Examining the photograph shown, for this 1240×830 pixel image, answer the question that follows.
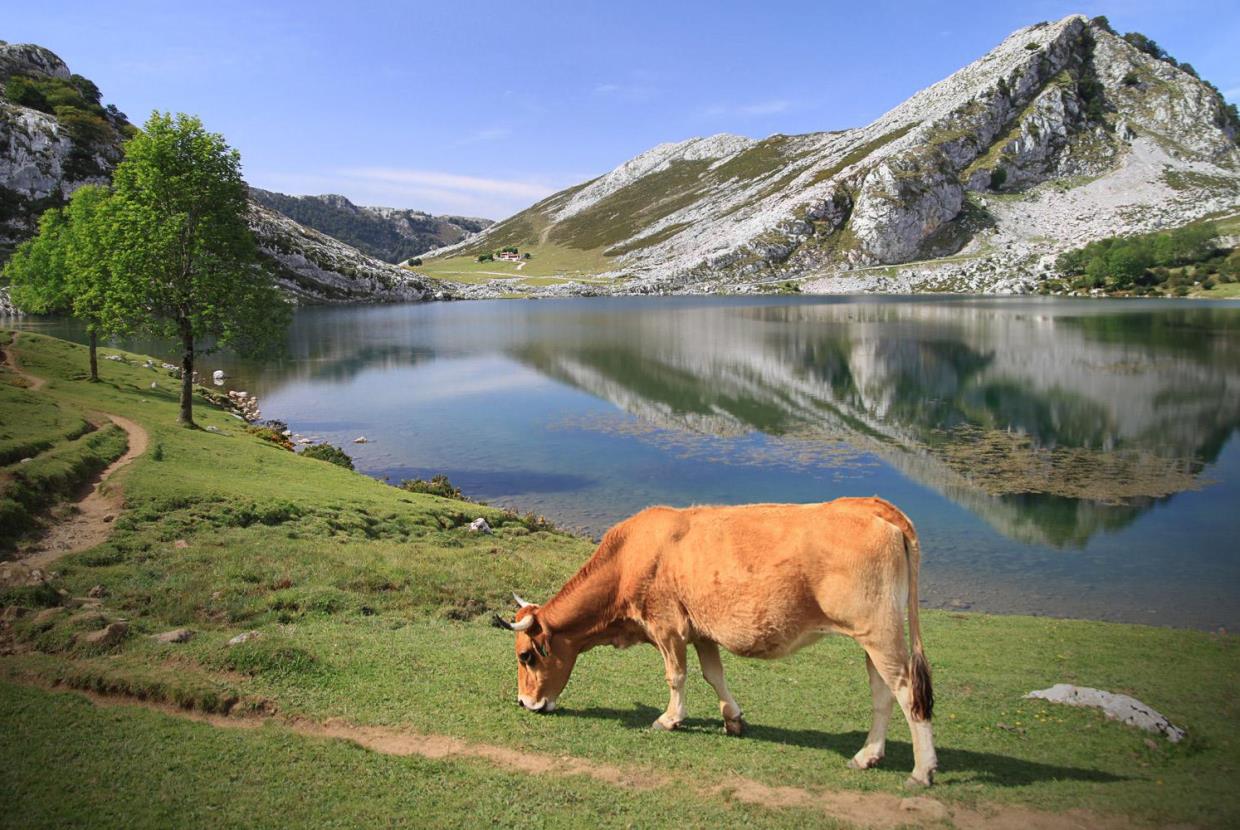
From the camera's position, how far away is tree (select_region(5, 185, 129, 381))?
1365 inches

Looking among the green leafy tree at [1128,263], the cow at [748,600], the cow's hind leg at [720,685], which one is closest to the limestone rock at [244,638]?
the cow at [748,600]

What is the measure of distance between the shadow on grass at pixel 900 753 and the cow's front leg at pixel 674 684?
10.7 inches

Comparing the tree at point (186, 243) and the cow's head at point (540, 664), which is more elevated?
the tree at point (186, 243)

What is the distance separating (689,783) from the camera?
9.34 metres

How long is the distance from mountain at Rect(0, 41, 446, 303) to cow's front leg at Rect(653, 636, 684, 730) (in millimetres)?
145165

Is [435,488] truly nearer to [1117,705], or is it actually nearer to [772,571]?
[772,571]

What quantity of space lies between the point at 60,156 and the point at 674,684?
620 feet

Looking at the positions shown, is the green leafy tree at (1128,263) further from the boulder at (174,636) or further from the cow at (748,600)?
the boulder at (174,636)

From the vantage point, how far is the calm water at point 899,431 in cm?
2677

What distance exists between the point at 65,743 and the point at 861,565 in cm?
1087

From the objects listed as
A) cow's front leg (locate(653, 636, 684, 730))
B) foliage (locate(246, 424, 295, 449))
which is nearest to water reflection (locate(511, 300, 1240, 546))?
cow's front leg (locate(653, 636, 684, 730))

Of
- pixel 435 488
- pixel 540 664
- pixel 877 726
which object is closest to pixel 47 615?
pixel 540 664

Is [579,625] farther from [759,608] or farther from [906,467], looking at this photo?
[906,467]

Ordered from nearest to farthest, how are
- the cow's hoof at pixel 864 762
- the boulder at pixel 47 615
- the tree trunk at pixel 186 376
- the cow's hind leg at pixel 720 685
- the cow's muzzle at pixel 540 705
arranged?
the cow's hoof at pixel 864 762, the cow's hind leg at pixel 720 685, the cow's muzzle at pixel 540 705, the boulder at pixel 47 615, the tree trunk at pixel 186 376
